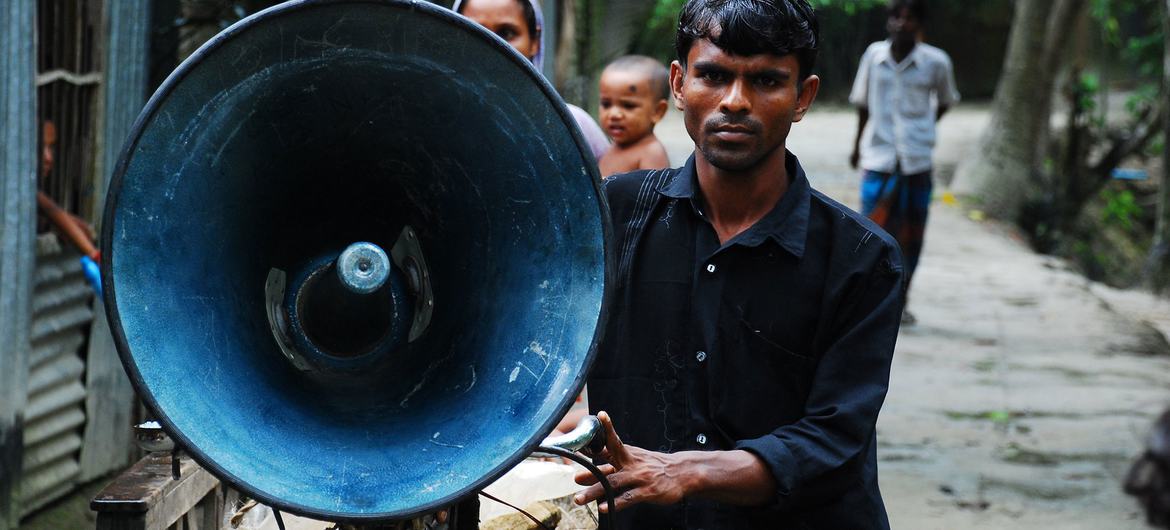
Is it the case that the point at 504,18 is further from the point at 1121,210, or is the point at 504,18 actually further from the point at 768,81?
the point at 1121,210

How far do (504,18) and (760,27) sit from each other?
169 centimetres

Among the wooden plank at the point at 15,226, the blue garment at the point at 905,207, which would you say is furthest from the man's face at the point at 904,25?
the wooden plank at the point at 15,226

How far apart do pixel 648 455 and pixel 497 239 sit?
0.35 metres

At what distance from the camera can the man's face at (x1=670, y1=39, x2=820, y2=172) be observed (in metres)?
2.10

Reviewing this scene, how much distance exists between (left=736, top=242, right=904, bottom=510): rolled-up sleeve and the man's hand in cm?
15

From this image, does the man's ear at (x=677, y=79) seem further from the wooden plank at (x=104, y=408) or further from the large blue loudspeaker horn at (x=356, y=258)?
the wooden plank at (x=104, y=408)

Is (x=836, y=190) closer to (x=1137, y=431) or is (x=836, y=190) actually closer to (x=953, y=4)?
(x=1137, y=431)

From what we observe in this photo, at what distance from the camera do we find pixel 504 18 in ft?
12.1

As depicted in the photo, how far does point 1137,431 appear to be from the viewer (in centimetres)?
→ 577

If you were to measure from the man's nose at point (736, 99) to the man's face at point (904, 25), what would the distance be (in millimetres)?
5320

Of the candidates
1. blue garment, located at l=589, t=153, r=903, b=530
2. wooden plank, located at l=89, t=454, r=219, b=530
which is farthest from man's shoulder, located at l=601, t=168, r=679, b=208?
wooden plank, located at l=89, t=454, r=219, b=530

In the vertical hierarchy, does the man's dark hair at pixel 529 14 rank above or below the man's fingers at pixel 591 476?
above

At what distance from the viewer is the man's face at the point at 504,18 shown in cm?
369

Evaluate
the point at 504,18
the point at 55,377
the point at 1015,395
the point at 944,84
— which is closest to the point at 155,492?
the point at 504,18
